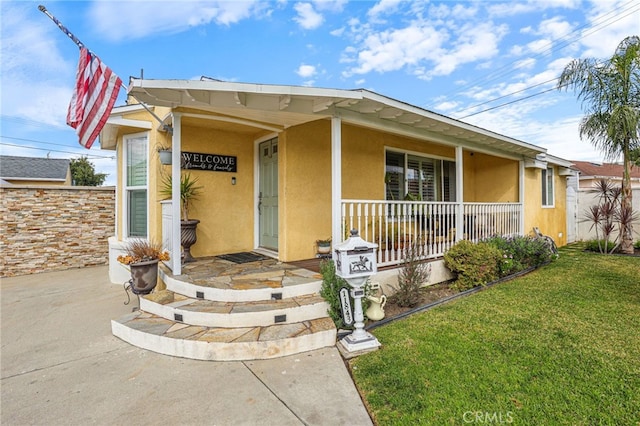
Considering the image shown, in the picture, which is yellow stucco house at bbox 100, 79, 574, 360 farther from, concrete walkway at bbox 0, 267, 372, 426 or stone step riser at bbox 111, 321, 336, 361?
concrete walkway at bbox 0, 267, 372, 426

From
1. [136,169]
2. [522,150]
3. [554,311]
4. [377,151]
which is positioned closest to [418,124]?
[377,151]

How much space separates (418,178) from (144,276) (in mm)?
6418

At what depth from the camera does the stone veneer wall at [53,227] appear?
7.60 metres

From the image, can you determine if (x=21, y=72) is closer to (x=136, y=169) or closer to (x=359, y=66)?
(x=136, y=169)

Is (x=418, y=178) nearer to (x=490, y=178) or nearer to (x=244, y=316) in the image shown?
(x=490, y=178)

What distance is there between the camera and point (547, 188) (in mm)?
9898

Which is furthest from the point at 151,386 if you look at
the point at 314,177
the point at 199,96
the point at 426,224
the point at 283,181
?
the point at 426,224

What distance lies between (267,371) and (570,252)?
10159 millimetres

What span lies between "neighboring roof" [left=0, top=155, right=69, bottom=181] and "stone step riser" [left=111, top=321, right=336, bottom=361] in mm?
16209

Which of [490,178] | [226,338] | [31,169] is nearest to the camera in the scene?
[226,338]

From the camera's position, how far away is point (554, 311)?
4.19 meters

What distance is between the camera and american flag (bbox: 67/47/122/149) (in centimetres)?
384

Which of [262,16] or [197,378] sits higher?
[262,16]

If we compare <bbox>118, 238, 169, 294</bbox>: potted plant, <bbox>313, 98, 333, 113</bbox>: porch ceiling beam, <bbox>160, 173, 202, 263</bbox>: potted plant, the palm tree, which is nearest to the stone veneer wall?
<bbox>160, 173, 202, 263</bbox>: potted plant
